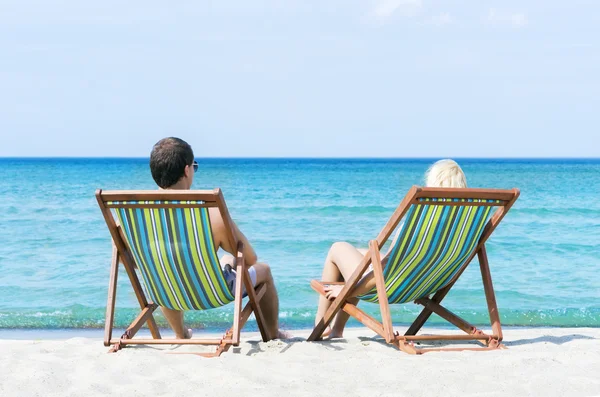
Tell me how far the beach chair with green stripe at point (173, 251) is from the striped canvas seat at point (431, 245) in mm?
788

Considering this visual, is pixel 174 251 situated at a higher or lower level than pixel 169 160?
lower

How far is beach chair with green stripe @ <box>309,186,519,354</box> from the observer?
355 cm

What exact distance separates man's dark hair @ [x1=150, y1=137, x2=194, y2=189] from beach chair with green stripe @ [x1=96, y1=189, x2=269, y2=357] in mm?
318

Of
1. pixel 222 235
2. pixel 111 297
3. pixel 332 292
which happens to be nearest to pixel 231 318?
pixel 332 292

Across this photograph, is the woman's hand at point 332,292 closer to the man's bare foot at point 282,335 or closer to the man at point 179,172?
the man's bare foot at point 282,335

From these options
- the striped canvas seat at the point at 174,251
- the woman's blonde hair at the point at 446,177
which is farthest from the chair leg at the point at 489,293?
the striped canvas seat at the point at 174,251

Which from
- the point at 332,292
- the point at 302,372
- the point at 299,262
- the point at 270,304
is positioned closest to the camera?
the point at 302,372

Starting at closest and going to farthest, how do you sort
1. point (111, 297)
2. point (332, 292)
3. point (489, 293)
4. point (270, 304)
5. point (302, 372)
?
point (302, 372), point (111, 297), point (489, 293), point (332, 292), point (270, 304)

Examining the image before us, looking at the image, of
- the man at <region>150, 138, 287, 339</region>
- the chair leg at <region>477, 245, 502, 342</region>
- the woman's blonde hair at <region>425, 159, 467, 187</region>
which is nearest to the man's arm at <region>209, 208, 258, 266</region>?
the man at <region>150, 138, 287, 339</region>

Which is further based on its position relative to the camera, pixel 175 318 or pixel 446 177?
pixel 175 318

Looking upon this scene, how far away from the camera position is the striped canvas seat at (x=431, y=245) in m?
3.61

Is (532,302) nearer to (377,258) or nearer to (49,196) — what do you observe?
(377,258)

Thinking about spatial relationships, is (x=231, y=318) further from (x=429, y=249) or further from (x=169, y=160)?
(x=429, y=249)

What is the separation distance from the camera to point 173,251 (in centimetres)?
362
